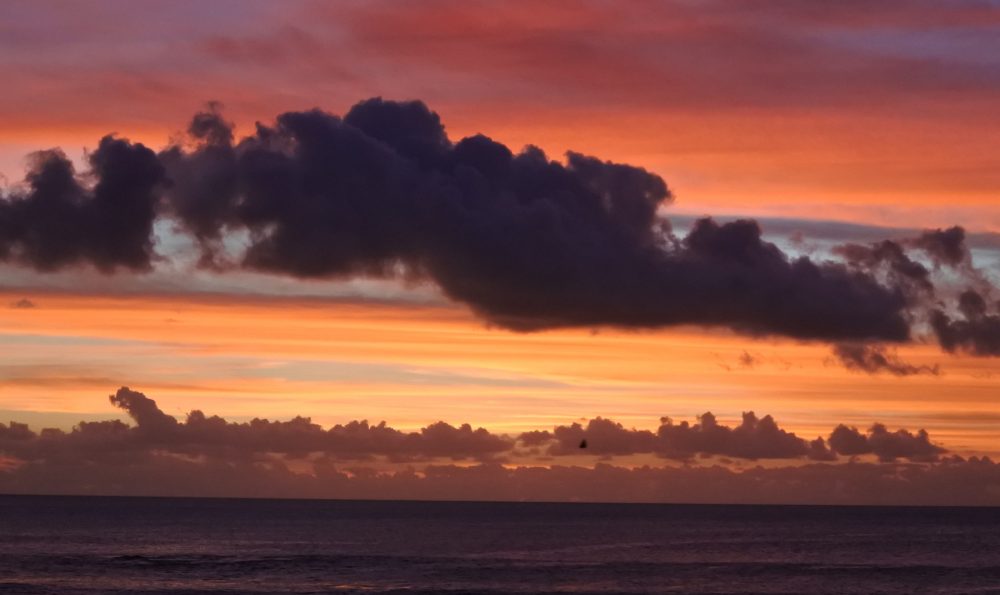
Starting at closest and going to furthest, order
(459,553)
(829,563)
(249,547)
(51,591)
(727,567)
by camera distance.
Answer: (51,591), (727,567), (829,563), (459,553), (249,547)

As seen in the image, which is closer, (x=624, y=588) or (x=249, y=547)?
(x=624, y=588)

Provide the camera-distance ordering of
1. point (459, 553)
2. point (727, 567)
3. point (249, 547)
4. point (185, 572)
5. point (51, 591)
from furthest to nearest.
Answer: point (249, 547), point (459, 553), point (727, 567), point (185, 572), point (51, 591)

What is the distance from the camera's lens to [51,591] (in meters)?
123

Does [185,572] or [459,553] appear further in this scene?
[459,553]

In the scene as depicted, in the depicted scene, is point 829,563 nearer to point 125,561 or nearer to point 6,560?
point 125,561

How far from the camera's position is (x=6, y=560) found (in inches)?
6329

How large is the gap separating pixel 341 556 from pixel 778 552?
6671 cm

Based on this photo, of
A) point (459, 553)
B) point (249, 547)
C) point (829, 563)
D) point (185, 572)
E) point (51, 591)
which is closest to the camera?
point (51, 591)

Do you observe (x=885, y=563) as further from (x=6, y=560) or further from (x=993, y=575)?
(x=6, y=560)

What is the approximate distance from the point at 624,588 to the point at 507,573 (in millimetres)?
20152

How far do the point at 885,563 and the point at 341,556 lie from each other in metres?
73.2

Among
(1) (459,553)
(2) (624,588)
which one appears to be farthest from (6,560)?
(2) (624,588)

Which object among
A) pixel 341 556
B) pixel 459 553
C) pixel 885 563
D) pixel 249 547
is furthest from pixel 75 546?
pixel 885 563

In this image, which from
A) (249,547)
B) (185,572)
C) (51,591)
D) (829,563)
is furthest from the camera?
(249,547)
